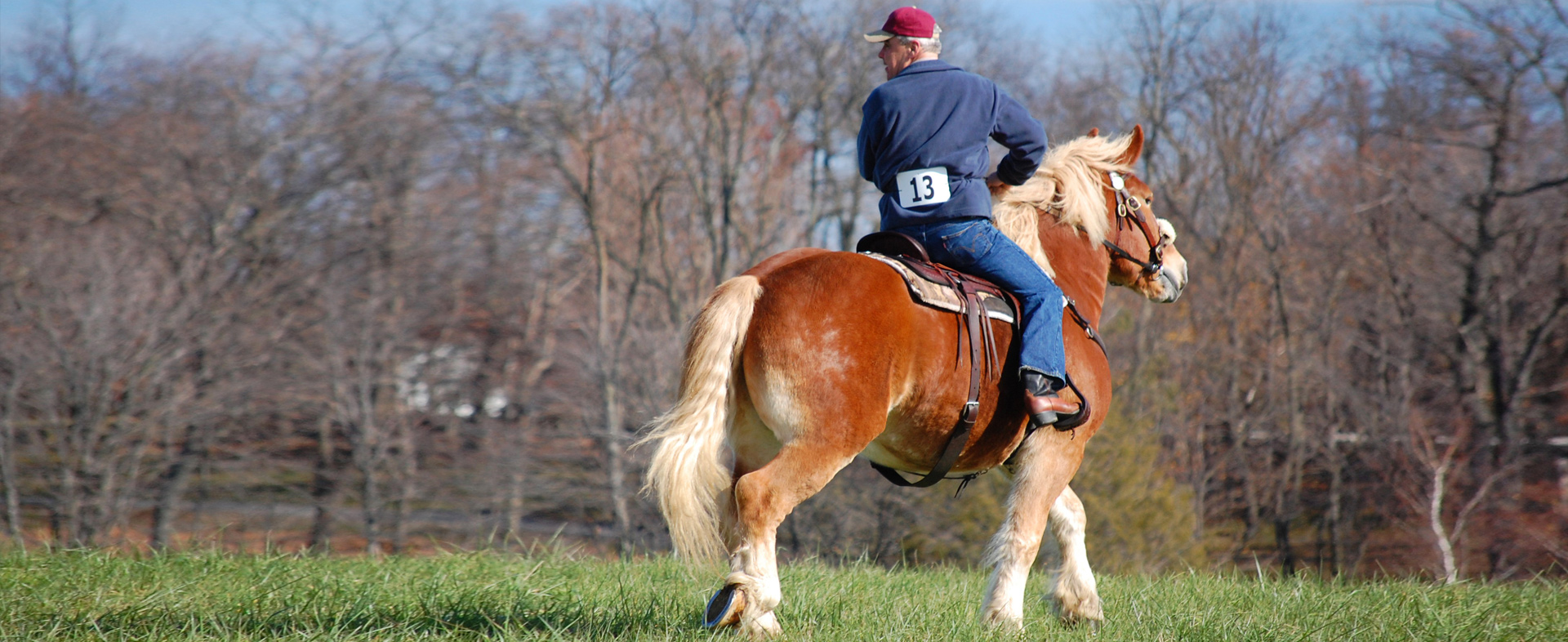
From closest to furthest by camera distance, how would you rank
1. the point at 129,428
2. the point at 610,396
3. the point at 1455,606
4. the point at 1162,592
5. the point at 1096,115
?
the point at 1455,606 → the point at 1162,592 → the point at 129,428 → the point at 610,396 → the point at 1096,115

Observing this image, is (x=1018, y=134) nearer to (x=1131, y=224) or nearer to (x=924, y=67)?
(x=924, y=67)

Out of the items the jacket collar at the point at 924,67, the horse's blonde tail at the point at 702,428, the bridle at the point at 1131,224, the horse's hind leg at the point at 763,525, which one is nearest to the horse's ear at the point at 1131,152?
the bridle at the point at 1131,224

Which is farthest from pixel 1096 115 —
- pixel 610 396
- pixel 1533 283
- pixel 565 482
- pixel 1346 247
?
pixel 565 482

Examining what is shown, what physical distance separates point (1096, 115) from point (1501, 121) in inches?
314

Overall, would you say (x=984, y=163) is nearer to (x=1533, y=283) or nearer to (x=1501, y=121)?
(x=1501, y=121)

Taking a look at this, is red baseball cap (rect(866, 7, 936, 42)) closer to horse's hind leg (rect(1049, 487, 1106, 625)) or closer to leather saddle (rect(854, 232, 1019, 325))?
leather saddle (rect(854, 232, 1019, 325))

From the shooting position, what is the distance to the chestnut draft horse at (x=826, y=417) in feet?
12.2

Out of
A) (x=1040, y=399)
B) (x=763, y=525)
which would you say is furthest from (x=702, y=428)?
(x=1040, y=399)

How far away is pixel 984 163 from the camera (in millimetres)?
4484

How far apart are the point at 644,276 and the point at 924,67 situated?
23583 millimetres

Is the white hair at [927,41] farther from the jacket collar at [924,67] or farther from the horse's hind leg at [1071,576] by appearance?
the horse's hind leg at [1071,576]

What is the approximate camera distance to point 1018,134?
15.1 feet

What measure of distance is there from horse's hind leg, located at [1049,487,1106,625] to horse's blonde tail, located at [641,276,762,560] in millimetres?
1597

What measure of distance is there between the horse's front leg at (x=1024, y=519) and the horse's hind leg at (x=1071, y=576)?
0.18 meters
